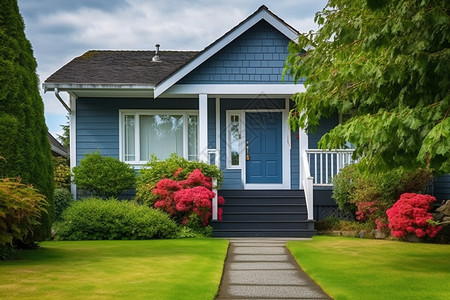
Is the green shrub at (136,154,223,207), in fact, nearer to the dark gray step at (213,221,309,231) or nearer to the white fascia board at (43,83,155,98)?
the dark gray step at (213,221,309,231)

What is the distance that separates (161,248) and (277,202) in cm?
480

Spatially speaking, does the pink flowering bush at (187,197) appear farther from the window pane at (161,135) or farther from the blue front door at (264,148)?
the window pane at (161,135)

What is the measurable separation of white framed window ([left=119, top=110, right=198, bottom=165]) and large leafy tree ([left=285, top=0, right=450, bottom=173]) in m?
8.85

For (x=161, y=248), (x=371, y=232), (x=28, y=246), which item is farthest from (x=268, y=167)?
(x=28, y=246)

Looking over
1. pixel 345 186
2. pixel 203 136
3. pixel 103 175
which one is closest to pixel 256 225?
pixel 345 186

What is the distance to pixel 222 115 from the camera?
672 inches

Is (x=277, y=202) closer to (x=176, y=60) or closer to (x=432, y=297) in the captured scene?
(x=176, y=60)

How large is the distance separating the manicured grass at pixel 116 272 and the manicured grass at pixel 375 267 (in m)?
1.47

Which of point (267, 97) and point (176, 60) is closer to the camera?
point (267, 97)

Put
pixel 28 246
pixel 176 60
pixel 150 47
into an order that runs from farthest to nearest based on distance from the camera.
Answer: pixel 150 47
pixel 176 60
pixel 28 246

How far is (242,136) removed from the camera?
17.0 m

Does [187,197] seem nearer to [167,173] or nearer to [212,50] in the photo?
[167,173]

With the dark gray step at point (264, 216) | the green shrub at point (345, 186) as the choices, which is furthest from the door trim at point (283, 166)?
the green shrub at point (345, 186)

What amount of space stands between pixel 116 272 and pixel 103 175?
777 cm
